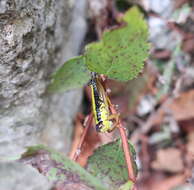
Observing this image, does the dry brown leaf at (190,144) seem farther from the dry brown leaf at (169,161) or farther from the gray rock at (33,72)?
the gray rock at (33,72)

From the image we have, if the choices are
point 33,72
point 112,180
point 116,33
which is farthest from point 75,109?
point 116,33

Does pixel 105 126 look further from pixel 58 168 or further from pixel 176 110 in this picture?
pixel 176 110

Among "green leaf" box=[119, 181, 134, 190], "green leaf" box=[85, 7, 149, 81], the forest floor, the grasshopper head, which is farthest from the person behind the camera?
the forest floor

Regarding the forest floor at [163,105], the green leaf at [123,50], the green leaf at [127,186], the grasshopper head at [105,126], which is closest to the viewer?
the green leaf at [123,50]

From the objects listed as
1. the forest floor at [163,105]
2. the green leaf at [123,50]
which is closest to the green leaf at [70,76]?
the green leaf at [123,50]

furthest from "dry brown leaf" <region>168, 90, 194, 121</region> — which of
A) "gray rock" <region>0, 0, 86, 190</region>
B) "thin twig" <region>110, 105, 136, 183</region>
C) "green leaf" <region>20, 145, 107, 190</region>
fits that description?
"green leaf" <region>20, 145, 107, 190</region>

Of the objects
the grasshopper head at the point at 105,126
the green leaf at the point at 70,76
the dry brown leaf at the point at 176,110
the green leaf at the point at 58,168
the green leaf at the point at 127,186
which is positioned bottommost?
the green leaf at the point at 127,186

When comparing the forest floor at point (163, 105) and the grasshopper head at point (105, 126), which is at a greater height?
the forest floor at point (163, 105)

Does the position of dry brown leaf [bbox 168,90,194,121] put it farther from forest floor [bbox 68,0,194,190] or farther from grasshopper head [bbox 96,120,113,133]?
grasshopper head [bbox 96,120,113,133]
